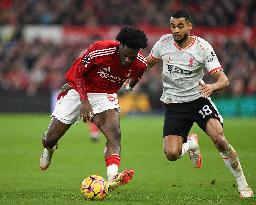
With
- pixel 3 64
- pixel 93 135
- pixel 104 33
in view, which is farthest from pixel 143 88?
pixel 93 135

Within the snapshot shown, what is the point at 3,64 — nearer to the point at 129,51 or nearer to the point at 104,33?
the point at 104,33

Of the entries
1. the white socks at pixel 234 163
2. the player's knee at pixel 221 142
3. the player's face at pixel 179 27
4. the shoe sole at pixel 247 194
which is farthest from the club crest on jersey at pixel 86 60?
the shoe sole at pixel 247 194

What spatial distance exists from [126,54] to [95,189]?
5.77 feet

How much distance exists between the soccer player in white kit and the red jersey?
0.37 metres

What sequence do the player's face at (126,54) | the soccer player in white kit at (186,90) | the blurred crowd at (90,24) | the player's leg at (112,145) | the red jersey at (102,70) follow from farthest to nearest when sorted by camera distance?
the blurred crowd at (90,24) < the red jersey at (102,70) < the soccer player in white kit at (186,90) < the player's face at (126,54) < the player's leg at (112,145)

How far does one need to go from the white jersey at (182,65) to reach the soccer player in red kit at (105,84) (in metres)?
0.34

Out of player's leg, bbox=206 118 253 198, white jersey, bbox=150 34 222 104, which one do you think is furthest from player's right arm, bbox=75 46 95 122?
player's leg, bbox=206 118 253 198

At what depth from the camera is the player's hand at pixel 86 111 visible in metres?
9.59

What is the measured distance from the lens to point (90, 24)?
30.5m

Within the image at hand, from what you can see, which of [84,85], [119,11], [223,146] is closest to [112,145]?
[84,85]

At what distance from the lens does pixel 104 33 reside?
30.5 metres

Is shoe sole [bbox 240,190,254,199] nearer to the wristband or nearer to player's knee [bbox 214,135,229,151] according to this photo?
player's knee [bbox 214,135,229,151]

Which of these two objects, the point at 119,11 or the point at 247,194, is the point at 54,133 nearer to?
the point at 247,194

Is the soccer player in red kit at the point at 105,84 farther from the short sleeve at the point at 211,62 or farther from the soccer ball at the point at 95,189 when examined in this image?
the short sleeve at the point at 211,62
